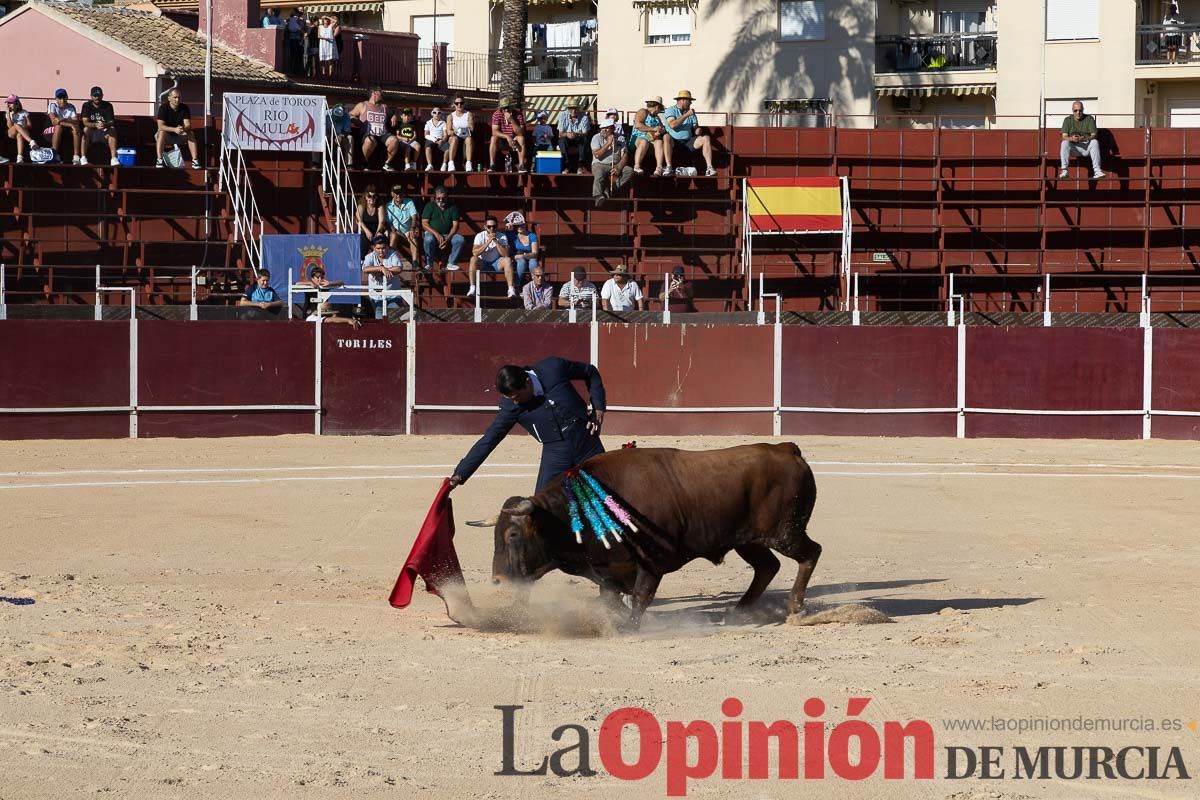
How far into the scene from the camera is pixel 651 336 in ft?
71.5

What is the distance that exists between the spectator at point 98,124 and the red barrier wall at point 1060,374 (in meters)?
12.9

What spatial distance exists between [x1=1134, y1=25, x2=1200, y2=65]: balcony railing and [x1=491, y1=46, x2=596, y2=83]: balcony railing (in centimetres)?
1257

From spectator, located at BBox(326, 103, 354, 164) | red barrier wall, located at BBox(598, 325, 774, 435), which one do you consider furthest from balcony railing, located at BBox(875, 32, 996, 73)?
red barrier wall, located at BBox(598, 325, 774, 435)

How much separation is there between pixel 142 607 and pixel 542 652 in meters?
2.68

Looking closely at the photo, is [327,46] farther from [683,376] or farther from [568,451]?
[568,451]

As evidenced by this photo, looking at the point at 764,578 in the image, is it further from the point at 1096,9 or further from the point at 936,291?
the point at 1096,9

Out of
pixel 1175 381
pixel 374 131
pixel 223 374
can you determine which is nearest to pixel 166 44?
pixel 374 131

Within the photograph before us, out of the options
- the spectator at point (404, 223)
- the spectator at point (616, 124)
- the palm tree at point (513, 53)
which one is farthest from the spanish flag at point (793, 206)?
the palm tree at point (513, 53)

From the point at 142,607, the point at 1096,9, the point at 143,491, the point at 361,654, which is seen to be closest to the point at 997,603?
the point at 361,654

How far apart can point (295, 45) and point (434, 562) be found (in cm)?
2732

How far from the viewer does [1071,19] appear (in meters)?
35.0

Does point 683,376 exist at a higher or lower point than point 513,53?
lower

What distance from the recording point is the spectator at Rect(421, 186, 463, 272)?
24.2 metres

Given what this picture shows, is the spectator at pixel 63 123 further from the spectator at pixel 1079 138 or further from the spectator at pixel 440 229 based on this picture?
the spectator at pixel 1079 138
